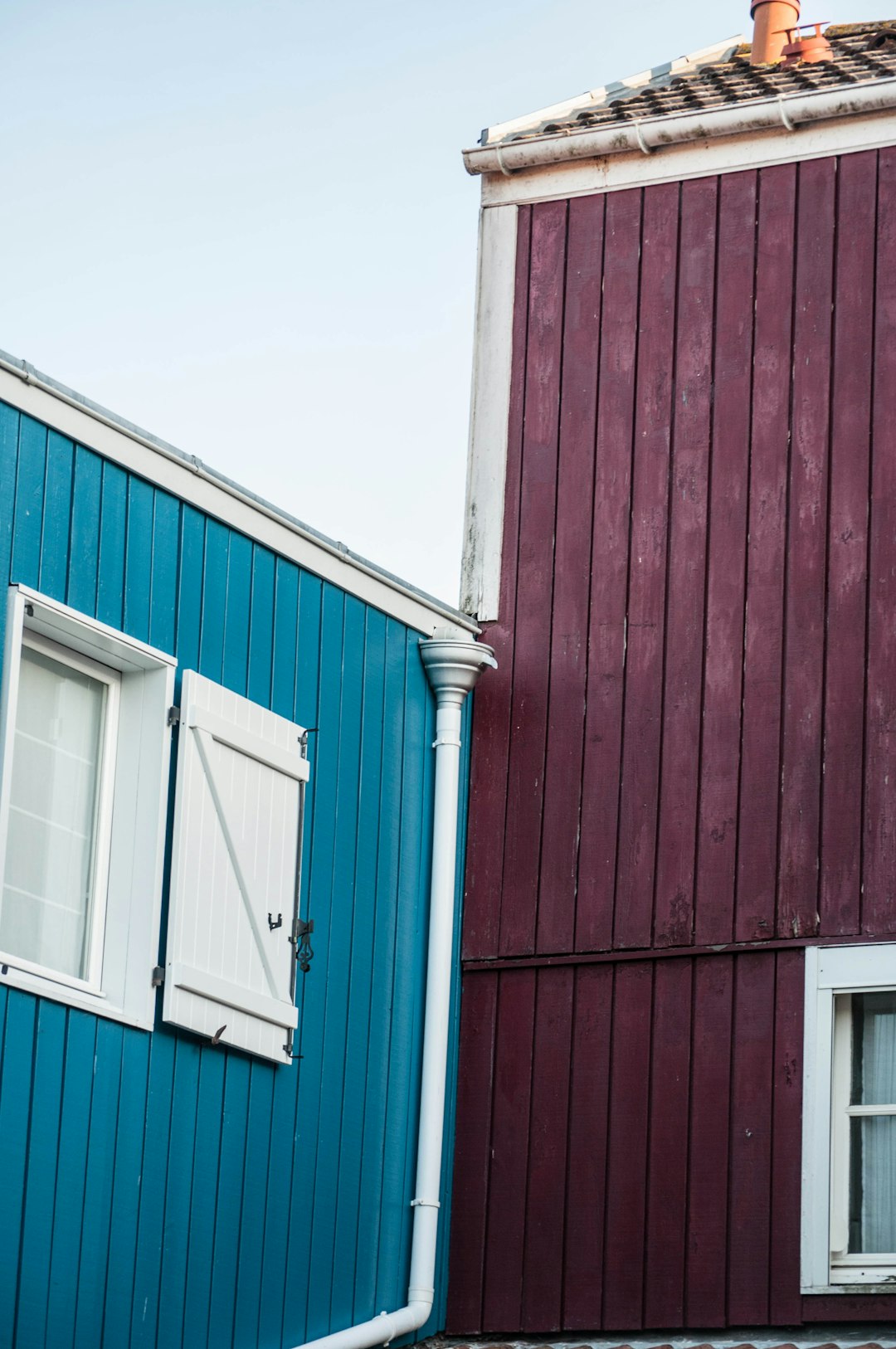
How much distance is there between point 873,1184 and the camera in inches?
364

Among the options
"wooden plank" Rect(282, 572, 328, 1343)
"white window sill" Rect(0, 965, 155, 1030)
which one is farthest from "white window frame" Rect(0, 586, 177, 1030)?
"wooden plank" Rect(282, 572, 328, 1343)

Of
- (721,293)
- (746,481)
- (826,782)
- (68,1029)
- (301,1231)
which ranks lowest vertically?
(301,1231)

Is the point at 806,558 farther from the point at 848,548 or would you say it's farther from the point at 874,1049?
the point at 874,1049

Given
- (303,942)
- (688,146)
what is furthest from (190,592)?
(688,146)

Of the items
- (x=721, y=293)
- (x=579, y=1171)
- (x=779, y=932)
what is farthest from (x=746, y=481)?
(x=579, y=1171)

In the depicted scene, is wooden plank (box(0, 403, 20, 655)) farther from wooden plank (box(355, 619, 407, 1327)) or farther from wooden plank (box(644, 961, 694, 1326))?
wooden plank (box(644, 961, 694, 1326))

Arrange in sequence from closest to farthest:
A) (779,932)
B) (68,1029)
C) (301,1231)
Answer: (68,1029)
(301,1231)
(779,932)

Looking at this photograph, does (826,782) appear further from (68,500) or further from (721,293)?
(68,500)

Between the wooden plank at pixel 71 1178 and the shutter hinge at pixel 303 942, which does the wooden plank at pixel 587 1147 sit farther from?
the wooden plank at pixel 71 1178

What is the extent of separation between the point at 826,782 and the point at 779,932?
0.67 metres

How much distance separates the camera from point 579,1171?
384 inches

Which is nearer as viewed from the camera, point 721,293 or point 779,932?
point 779,932

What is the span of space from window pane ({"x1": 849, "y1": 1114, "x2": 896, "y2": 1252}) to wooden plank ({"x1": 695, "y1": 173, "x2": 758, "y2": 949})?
1.00 m

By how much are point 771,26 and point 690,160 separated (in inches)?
75.3
